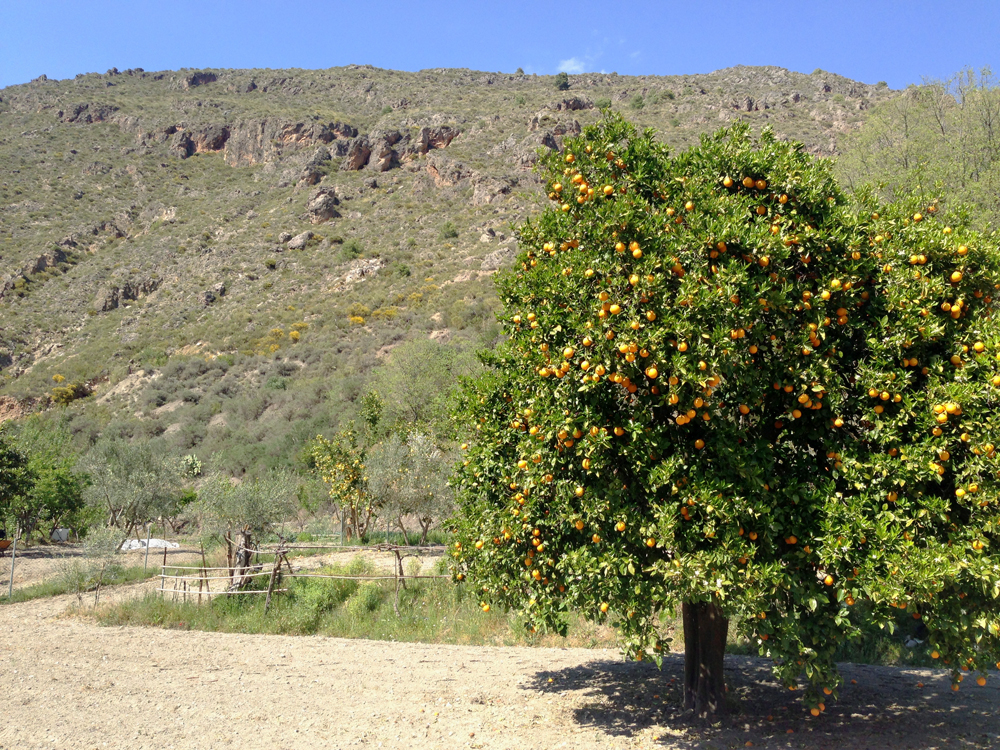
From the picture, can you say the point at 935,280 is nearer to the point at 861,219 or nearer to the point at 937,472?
the point at 861,219

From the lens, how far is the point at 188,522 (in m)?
28.1

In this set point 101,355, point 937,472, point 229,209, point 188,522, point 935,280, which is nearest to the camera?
point 937,472

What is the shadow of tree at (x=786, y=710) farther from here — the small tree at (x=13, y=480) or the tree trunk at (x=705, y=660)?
the small tree at (x=13, y=480)

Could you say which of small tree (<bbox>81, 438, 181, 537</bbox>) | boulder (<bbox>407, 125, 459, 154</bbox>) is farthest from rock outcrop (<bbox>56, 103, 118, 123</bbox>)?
small tree (<bbox>81, 438, 181, 537</bbox>)

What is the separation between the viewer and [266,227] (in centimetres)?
5859

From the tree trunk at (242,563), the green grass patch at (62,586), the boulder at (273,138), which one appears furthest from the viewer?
the boulder at (273,138)

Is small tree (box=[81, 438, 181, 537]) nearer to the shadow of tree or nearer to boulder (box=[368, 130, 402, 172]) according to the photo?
the shadow of tree

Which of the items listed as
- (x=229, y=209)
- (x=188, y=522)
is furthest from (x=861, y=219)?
(x=229, y=209)

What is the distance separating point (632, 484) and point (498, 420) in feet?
5.07

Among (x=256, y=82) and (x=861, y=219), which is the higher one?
(x=256, y=82)

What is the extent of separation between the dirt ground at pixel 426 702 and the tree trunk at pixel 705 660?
21cm

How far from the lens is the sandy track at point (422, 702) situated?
20.0 ft

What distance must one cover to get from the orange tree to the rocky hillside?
26.4 metres

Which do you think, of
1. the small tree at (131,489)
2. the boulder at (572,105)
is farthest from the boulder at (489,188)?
the small tree at (131,489)
